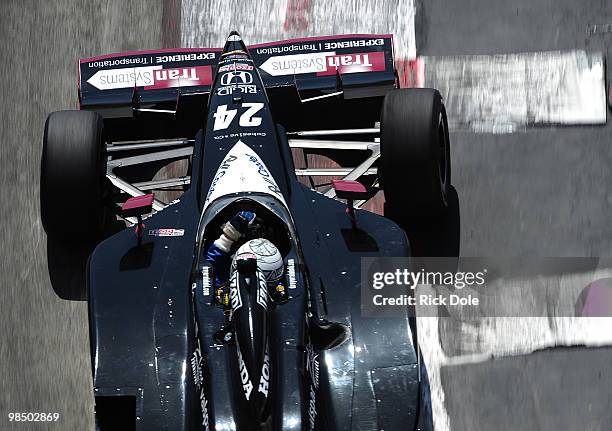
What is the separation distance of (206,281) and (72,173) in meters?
1.94

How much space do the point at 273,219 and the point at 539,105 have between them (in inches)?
137

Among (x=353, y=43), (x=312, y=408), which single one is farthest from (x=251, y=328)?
(x=353, y=43)

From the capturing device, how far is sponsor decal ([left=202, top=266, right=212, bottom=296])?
307 inches

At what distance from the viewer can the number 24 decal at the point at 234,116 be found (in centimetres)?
939

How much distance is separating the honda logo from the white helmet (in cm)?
229

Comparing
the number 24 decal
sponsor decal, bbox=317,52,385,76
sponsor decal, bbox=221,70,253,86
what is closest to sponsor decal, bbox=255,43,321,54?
sponsor decal, bbox=317,52,385,76

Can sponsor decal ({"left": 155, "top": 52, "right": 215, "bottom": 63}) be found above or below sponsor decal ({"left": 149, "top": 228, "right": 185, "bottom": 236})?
above

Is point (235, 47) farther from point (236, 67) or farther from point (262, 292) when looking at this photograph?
point (262, 292)

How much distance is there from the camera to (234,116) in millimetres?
9430

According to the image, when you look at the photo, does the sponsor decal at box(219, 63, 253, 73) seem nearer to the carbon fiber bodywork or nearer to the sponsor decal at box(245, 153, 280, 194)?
the carbon fiber bodywork

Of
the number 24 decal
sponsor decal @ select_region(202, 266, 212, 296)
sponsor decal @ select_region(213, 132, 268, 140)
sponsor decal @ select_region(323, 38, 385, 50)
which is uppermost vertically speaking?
sponsor decal @ select_region(323, 38, 385, 50)

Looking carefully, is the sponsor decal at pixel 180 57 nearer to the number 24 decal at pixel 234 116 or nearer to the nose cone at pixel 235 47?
the nose cone at pixel 235 47

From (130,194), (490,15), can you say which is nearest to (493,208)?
(490,15)

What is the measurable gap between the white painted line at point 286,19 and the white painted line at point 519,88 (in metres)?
0.56
